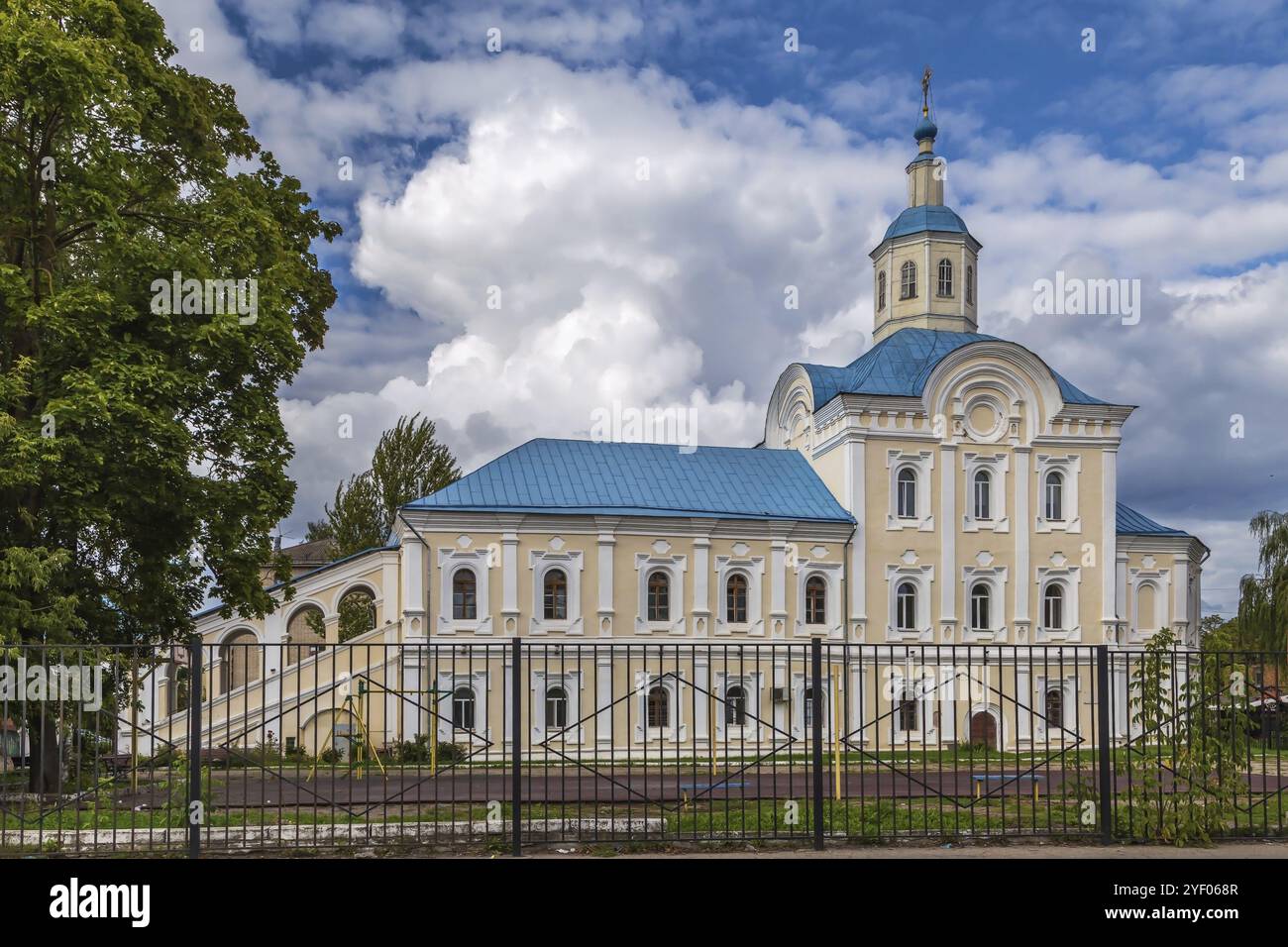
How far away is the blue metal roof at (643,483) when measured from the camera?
1199 inches

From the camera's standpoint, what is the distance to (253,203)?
A: 1900cm

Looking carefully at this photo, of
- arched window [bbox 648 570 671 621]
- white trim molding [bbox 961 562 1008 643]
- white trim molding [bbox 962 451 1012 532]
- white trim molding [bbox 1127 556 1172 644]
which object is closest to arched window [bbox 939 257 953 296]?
white trim molding [bbox 962 451 1012 532]

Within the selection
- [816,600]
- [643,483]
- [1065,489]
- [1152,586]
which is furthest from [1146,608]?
[643,483]

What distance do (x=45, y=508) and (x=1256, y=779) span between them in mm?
22437

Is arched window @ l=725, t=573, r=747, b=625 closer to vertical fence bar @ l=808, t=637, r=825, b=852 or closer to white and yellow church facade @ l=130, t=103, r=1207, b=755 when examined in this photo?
white and yellow church facade @ l=130, t=103, r=1207, b=755

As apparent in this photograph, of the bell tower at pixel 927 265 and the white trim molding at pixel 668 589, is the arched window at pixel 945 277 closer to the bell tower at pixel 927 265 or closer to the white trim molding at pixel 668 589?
the bell tower at pixel 927 265

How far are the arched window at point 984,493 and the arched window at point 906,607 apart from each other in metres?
3.21

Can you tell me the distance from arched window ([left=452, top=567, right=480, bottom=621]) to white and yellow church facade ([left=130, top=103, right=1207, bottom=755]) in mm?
52

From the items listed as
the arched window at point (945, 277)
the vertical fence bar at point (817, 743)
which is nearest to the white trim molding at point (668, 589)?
the arched window at point (945, 277)

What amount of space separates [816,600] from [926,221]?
1424 cm

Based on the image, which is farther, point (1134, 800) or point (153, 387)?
point (153, 387)

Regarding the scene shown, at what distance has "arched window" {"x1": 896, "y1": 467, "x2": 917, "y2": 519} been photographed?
3256 cm
